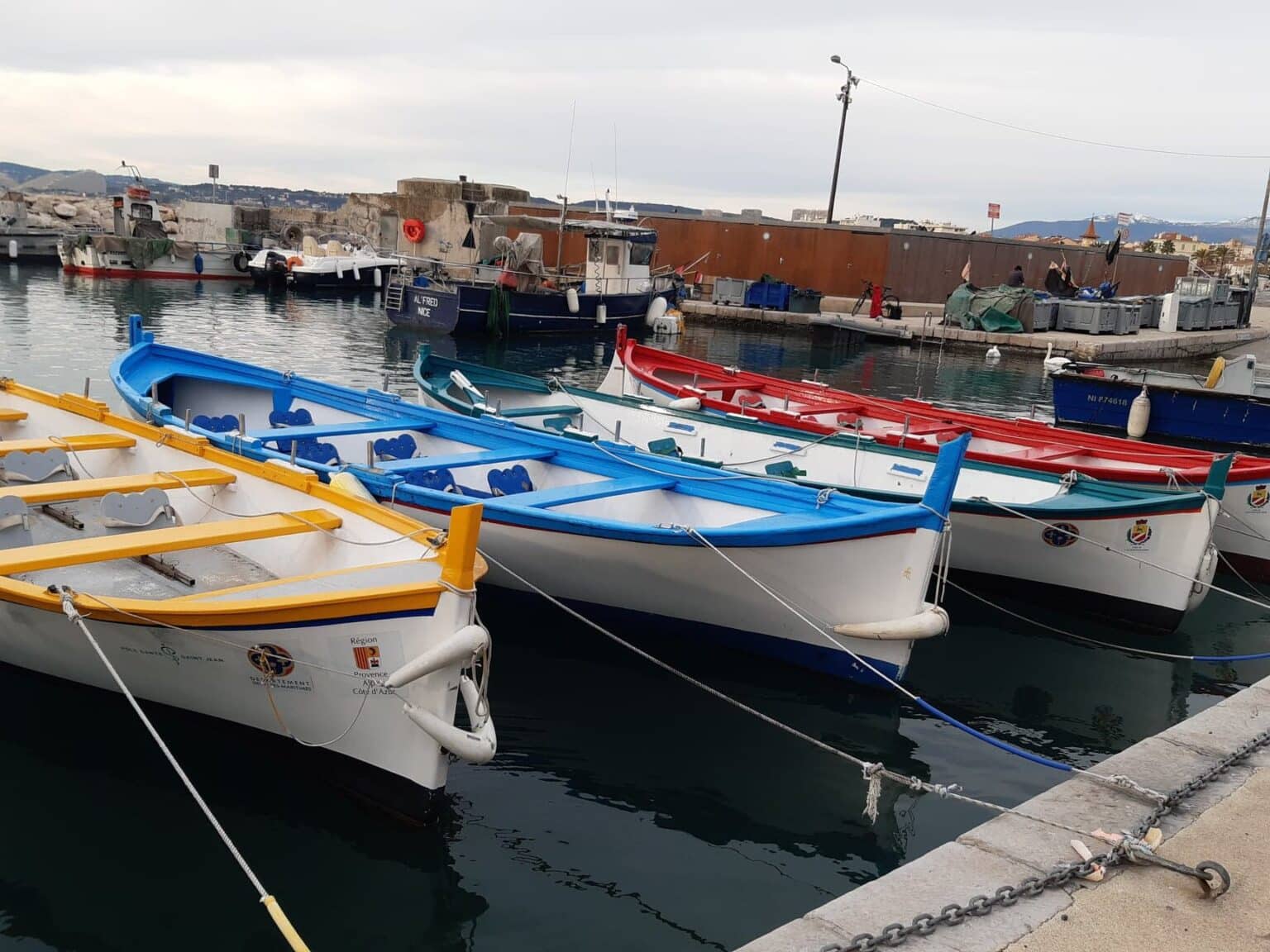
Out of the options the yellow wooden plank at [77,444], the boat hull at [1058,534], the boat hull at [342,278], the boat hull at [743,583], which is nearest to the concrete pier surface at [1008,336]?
the boat hull at [342,278]

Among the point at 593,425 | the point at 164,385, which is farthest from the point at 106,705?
the point at 593,425

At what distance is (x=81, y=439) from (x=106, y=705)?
2.82 meters

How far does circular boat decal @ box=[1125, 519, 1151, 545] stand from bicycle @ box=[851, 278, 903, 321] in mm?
29385

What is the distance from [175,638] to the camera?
5816 millimetres

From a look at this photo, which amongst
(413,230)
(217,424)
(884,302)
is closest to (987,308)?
(884,302)

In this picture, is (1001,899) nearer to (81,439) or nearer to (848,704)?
(848,704)

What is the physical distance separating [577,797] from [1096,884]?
2.99m

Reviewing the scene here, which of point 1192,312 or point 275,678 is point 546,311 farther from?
point 275,678

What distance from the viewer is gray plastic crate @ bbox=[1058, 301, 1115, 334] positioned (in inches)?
1352

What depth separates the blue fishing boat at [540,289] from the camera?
30.9 meters

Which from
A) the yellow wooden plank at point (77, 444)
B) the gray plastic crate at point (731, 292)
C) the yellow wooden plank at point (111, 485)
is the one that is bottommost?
the yellow wooden plank at point (111, 485)

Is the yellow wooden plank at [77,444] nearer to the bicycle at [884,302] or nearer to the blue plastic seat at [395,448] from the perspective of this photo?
the blue plastic seat at [395,448]

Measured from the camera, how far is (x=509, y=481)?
9570 millimetres

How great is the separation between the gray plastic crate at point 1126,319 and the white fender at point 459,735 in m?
33.8
